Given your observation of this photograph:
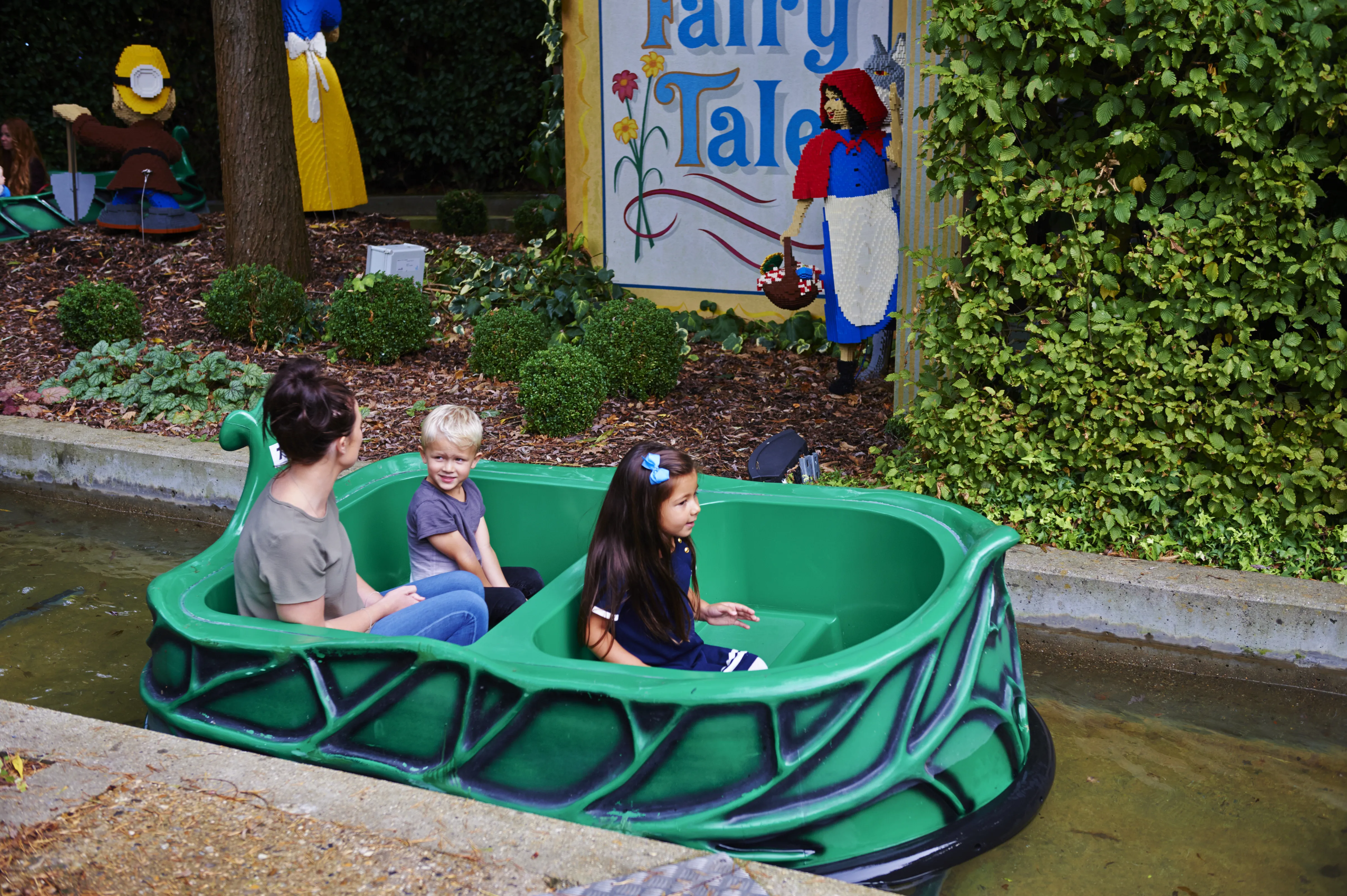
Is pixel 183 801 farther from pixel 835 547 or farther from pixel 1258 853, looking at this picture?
pixel 1258 853

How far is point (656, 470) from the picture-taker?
Result: 272 centimetres

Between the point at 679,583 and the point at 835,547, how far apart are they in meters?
0.58

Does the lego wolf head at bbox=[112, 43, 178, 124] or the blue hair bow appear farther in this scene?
the lego wolf head at bbox=[112, 43, 178, 124]

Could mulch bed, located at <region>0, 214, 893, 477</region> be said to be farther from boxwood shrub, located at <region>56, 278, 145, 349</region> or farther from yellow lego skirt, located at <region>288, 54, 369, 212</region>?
yellow lego skirt, located at <region>288, 54, 369, 212</region>

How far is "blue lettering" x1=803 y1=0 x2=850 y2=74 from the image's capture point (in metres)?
6.45

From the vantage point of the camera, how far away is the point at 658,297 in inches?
293

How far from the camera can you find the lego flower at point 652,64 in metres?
7.10

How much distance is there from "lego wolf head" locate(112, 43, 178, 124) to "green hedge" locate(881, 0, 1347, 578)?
6929mm

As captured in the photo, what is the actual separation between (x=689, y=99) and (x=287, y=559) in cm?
513

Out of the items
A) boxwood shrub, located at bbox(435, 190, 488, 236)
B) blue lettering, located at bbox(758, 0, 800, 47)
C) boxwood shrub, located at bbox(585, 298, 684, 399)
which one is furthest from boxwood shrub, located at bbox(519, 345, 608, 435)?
boxwood shrub, located at bbox(435, 190, 488, 236)

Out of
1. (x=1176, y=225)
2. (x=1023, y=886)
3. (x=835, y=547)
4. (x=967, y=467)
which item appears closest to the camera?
(x=1023, y=886)

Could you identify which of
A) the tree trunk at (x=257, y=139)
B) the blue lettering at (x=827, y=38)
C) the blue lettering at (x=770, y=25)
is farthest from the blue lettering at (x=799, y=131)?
the tree trunk at (x=257, y=139)

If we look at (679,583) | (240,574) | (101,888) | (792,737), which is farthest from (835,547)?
(101,888)

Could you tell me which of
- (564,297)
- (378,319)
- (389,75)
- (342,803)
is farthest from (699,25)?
(389,75)
